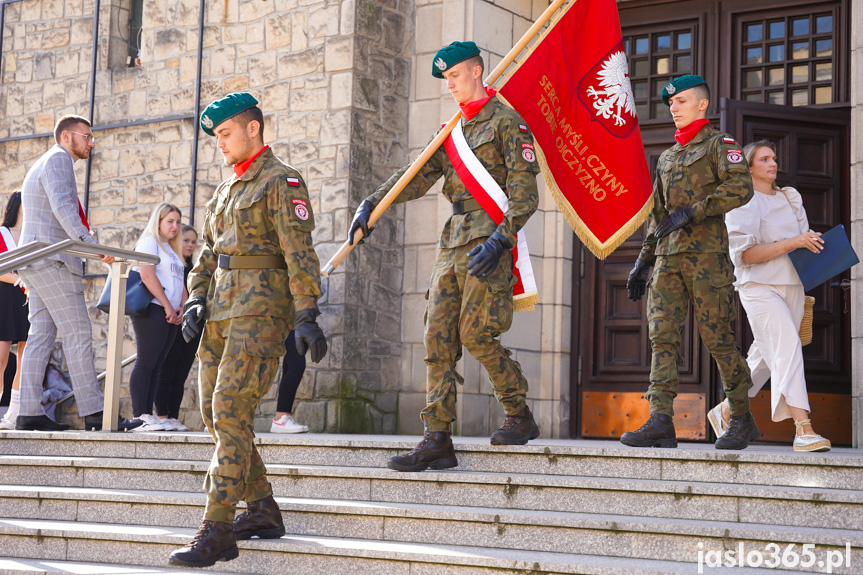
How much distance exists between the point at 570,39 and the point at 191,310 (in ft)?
9.48

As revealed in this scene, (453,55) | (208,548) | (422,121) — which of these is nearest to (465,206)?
(453,55)

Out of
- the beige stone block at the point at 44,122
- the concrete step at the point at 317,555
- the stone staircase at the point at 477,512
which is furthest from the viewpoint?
the beige stone block at the point at 44,122

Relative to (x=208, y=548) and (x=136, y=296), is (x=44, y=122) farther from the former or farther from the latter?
(x=208, y=548)

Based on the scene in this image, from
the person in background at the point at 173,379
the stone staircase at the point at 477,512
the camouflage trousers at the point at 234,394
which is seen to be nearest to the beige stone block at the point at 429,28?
the person in background at the point at 173,379

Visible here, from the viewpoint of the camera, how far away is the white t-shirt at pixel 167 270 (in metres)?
7.68

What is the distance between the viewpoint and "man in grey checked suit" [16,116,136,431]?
7.13 m

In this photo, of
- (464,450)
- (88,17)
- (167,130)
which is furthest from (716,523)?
(88,17)

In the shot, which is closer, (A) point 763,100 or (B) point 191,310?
(B) point 191,310

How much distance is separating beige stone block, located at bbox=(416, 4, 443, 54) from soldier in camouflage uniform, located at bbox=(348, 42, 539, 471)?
3.50 meters

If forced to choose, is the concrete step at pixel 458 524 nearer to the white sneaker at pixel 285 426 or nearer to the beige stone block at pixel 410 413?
the white sneaker at pixel 285 426

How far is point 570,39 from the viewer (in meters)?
6.20

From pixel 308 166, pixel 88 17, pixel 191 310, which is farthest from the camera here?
pixel 88 17

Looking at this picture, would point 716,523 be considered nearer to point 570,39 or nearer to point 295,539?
point 295,539

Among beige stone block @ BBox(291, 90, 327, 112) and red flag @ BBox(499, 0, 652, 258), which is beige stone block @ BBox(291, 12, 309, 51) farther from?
red flag @ BBox(499, 0, 652, 258)
